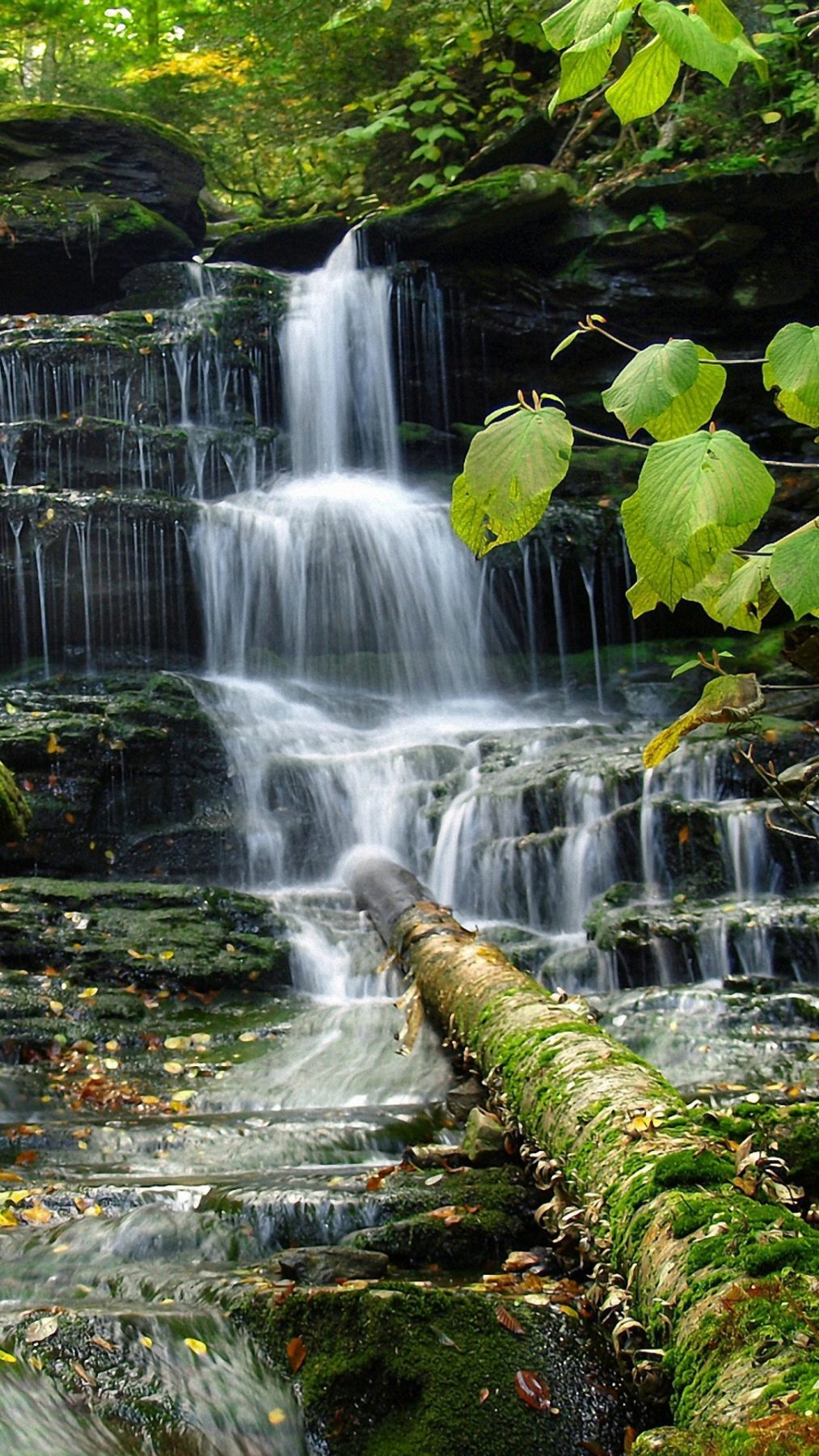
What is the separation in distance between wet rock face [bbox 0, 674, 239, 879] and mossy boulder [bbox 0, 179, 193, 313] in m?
7.55

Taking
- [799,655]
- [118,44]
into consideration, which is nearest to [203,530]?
[799,655]

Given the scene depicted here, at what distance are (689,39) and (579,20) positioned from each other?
0.13 m

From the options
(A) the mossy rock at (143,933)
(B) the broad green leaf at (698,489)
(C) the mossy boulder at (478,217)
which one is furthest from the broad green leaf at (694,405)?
(C) the mossy boulder at (478,217)

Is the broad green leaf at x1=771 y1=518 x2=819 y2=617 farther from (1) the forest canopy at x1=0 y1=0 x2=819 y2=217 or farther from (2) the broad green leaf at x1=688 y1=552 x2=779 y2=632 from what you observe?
(1) the forest canopy at x1=0 y1=0 x2=819 y2=217

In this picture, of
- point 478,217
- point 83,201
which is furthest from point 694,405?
point 83,201

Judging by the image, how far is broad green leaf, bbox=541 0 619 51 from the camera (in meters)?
1.24

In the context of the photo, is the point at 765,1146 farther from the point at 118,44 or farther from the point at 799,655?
the point at 118,44

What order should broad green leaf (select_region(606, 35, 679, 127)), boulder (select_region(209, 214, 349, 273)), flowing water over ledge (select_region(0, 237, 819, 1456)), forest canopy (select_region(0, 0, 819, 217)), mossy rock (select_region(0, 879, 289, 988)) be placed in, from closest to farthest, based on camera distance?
broad green leaf (select_region(606, 35, 679, 127)) → flowing water over ledge (select_region(0, 237, 819, 1456)) → mossy rock (select_region(0, 879, 289, 988)) → forest canopy (select_region(0, 0, 819, 217)) → boulder (select_region(209, 214, 349, 273))

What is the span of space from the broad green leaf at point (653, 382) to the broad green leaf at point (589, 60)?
318mm

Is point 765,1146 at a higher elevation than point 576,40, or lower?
lower

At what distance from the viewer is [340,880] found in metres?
8.77

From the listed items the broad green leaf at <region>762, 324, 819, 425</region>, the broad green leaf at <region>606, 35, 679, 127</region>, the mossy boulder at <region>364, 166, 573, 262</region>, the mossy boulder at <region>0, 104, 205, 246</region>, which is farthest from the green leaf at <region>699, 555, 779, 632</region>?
the mossy boulder at <region>0, 104, 205, 246</region>

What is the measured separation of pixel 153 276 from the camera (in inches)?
570

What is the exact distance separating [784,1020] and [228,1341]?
3791 millimetres
